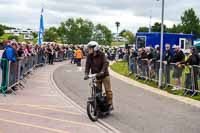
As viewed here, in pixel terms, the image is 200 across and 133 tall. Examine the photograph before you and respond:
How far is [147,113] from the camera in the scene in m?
13.7

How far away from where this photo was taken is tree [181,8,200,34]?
379ft

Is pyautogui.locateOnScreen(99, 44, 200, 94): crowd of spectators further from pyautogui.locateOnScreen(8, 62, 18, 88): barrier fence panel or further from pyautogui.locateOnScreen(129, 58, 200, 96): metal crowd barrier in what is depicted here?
pyautogui.locateOnScreen(8, 62, 18, 88): barrier fence panel

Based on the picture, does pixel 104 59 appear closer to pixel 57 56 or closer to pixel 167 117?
pixel 167 117

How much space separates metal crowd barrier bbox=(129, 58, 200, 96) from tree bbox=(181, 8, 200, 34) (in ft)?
301

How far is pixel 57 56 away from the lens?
53.3 metres

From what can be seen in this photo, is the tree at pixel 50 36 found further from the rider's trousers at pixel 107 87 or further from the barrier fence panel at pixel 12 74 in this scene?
the rider's trousers at pixel 107 87

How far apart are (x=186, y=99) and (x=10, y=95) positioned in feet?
20.4

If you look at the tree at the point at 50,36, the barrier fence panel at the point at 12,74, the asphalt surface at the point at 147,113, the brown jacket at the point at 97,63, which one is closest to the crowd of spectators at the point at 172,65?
the asphalt surface at the point at 147,113

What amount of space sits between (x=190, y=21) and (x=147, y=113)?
107 m

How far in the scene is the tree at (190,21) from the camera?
379 feet

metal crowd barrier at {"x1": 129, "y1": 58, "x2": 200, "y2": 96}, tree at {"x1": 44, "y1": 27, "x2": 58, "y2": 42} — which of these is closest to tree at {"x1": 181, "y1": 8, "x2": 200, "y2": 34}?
tree at {"x1": 44, "y1": 27, "x2": 58, "y2": 42}

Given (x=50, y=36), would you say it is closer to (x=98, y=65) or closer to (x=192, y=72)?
(x=192, y=72)

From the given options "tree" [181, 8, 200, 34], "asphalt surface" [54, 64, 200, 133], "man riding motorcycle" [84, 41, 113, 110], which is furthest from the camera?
"tree" [181, 8, 200, 34]

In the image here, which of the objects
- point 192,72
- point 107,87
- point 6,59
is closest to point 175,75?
point 192,72
